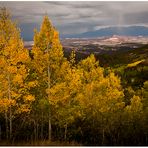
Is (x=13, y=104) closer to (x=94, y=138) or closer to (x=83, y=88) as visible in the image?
(x=83, y=88)

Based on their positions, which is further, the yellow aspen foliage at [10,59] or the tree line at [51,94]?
the tree line at [51,94]

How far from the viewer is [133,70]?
354 ft

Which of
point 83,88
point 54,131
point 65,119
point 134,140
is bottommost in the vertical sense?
point 134,140

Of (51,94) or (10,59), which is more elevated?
(10,59)

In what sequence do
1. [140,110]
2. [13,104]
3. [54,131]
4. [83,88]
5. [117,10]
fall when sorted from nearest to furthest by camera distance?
1. [13,104]
2. [117,10]
3. [83,88]
4. [54,131]
5. [140,110]

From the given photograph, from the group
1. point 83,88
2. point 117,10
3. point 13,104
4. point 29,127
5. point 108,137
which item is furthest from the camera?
point 108,137

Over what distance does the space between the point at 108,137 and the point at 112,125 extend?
4.97 meters

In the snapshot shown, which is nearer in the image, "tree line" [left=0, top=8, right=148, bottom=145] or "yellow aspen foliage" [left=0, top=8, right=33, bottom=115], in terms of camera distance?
"yellow aspen foliage" [left=0, top=8, right=33, bottom=115]

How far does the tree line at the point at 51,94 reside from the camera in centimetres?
3188

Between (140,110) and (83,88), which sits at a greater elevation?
(83,88)

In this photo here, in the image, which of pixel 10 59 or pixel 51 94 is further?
pixel 51 94

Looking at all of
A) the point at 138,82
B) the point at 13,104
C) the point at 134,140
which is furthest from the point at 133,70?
the point at 13,104

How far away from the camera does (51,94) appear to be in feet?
116

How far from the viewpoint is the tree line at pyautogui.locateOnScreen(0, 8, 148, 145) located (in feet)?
105
